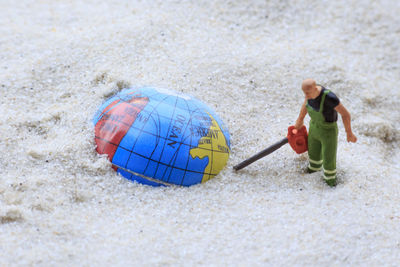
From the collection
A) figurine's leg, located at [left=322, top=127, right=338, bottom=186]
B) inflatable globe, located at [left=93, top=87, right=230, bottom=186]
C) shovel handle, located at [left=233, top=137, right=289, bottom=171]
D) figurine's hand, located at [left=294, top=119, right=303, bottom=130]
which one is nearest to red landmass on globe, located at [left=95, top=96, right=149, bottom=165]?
inflatable globe, located at [left=93, top=87, right=230, bottom=186]

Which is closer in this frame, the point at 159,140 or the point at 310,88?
the point at 310,88

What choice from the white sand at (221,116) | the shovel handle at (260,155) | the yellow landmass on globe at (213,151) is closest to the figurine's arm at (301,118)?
the shovel handle at (260,155)

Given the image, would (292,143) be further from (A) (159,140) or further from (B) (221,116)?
(A) (159,140)

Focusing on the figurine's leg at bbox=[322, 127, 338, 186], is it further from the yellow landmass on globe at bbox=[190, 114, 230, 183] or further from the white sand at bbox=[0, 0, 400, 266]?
the yellow landmass on globe at bbox=[190, 114, 230, 183]

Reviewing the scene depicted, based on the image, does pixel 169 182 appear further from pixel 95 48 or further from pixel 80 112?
pixel 95 48

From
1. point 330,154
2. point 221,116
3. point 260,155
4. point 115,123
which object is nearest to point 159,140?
point 115,123

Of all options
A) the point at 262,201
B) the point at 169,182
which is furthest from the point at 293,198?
the point at 169,182
